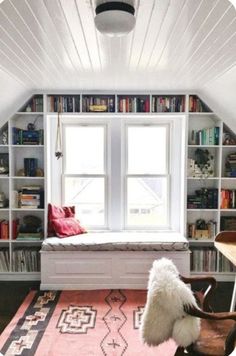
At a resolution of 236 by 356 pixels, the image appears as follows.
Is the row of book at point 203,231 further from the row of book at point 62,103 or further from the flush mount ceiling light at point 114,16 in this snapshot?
the flush mount ceiling light at point 114,16

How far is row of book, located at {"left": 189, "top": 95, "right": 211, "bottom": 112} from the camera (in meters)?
3.82

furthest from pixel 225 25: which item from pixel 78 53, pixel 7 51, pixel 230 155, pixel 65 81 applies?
pixel 230 155

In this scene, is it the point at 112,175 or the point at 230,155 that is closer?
the point at 230,155

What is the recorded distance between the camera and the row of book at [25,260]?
3857mm

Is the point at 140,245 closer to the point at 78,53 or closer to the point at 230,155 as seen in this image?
the point at 230,155

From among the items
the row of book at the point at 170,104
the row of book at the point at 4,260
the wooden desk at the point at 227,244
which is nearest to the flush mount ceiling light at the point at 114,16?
the wooden desk at the point at 227,244

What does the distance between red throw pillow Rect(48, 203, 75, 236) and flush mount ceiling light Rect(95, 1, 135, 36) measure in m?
2.76

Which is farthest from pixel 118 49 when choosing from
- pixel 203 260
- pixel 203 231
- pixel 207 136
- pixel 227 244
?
pixel 203 260

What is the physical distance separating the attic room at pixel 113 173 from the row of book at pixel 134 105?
0.5 inches

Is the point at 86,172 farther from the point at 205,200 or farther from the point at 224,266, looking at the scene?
the point at 224,266

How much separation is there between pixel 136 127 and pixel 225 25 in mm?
2440

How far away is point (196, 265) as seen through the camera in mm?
3889

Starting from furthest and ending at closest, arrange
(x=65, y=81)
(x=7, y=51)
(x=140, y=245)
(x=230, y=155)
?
1. (x=230, y=155)
2. (x=140, y=245)
3. (x=65, y=81)
4. (x=7, y=51)

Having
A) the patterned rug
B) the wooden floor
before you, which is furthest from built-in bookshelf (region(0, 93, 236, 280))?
the patterned rug
